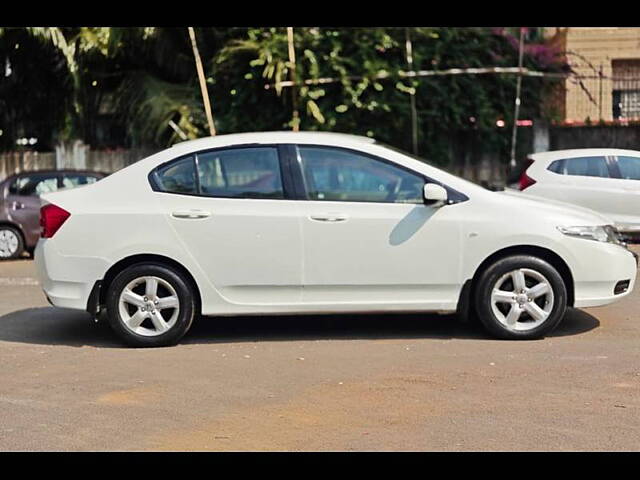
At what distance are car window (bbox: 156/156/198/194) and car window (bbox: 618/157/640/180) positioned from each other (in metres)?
8.13

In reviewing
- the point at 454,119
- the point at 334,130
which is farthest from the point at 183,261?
the point at 454,119

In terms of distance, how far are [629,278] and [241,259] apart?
10.1ft

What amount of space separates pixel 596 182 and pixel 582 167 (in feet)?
0.94

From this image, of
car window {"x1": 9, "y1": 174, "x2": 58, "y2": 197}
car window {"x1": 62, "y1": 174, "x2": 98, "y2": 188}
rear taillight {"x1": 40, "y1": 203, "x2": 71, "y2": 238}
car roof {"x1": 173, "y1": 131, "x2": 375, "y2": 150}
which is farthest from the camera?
car window {"x1": 62, "y1": 174, "x2": 98, "y2": 188}

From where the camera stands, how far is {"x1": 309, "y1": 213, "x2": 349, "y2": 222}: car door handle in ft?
25.7

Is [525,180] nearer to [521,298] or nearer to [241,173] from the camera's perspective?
[521,298]

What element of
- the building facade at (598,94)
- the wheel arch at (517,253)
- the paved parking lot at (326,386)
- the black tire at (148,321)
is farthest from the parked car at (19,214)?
the building facade at (598,94)

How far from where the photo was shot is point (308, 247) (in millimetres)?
7852

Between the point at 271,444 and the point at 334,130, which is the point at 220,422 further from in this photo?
the point at 334,130

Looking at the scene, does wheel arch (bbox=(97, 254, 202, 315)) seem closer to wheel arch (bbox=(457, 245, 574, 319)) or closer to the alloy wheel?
wheel arch (bbox=(457, 245, 574, 319))

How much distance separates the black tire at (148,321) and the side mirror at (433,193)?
1944mm

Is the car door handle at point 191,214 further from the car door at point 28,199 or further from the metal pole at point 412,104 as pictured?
the metal pole at point 412,104

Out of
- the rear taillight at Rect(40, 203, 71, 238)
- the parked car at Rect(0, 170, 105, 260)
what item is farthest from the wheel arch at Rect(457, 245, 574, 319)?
the parked car at Rect(0, 170, 105, 260)

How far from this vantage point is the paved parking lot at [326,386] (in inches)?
213
